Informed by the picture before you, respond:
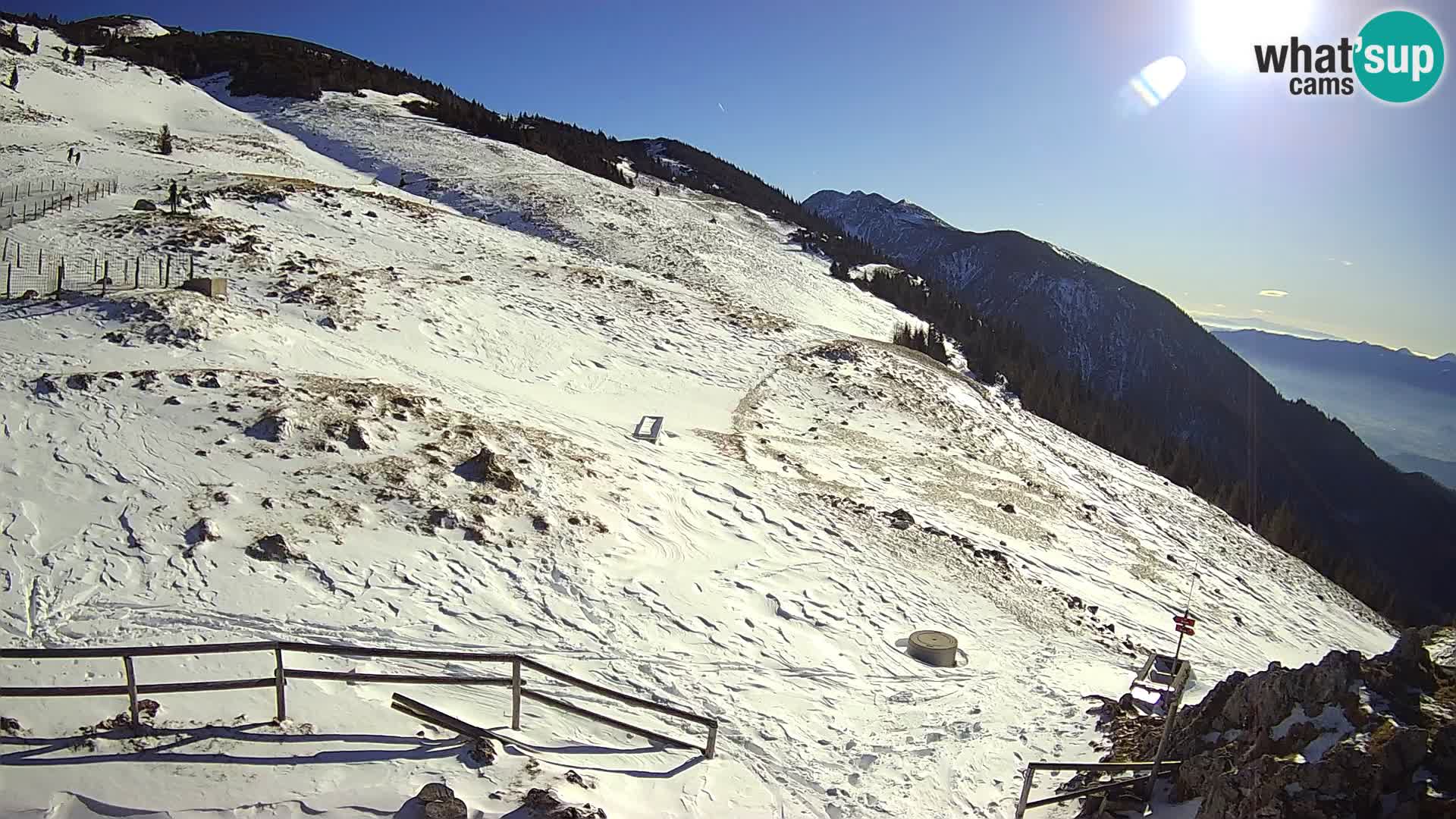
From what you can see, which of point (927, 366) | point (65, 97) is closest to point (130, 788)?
point (927, 366)

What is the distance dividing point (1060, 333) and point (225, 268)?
134900mm

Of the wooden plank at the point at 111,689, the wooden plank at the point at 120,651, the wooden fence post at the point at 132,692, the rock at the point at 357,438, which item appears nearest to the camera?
the wooden plank at the point at 120,651

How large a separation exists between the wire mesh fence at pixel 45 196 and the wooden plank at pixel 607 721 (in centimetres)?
2507

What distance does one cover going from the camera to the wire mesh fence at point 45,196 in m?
22.0

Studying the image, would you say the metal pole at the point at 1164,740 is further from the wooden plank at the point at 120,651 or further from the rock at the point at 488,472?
the rock at the point at 488,472

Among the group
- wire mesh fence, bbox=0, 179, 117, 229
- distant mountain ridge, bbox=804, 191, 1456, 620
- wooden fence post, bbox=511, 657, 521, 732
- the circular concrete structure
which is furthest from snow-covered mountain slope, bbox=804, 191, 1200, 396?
wooden fence post, bbox=511, 657, 521, 732

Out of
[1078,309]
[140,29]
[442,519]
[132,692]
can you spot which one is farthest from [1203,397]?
[140,29]

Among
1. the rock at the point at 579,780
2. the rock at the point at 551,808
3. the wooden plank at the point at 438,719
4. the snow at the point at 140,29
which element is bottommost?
the rock at the point at 579,780

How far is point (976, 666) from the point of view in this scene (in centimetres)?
1160

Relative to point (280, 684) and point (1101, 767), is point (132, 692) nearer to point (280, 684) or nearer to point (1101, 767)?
point (280, 684)

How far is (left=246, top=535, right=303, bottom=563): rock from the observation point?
9.48 meters

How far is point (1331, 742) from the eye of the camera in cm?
604

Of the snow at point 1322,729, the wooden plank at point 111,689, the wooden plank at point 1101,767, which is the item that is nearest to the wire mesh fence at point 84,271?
the wooden plank at point 111,689

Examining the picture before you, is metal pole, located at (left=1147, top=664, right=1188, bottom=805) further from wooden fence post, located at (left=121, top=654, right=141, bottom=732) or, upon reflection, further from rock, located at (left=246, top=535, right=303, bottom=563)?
rock, located at (left=246, top=535, right=303, bottom=563)
